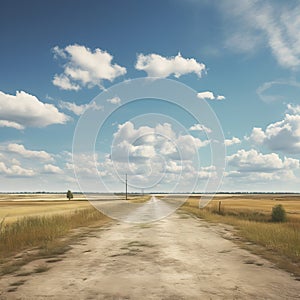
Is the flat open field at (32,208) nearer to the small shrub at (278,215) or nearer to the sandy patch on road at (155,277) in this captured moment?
the sandy patch on road at (155,277)

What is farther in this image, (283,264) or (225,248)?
(225,248)

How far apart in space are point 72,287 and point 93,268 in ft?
6.62

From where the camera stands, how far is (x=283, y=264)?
9.94 metres

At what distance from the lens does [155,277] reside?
808 cm

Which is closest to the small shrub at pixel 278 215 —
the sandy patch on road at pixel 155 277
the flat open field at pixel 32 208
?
the sandy patch on road at pixel 155 277

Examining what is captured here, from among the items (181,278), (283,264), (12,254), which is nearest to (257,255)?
(283,264)

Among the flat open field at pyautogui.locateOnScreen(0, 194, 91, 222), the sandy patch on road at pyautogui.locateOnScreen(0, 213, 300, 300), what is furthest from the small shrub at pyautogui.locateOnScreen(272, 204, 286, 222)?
the flat open field at pyautogui.locateOnScreen(0, 194, 91, 222)

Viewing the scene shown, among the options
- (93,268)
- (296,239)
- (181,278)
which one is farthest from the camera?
(296,239)

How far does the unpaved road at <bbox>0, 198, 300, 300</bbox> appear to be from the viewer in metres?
6.72

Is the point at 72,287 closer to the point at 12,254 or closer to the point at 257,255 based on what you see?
the point at 12,254

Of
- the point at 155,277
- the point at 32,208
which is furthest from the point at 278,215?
the point at 32,208

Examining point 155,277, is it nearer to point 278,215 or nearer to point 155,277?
point 155,277

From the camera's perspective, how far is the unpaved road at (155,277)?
672cm

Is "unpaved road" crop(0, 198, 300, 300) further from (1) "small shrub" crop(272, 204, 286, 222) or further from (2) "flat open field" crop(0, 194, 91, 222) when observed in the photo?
(1) "small shrub" crop(272, 204, 286, 222)
